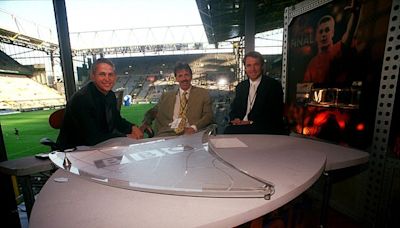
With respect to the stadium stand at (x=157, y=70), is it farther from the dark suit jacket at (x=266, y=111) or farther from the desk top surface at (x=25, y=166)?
the desk top surface at (x=25, y=166)

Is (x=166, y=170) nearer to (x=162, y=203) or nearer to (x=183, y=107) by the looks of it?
(x=162, y=203)

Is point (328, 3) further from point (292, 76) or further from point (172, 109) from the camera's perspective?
point (172, 109)

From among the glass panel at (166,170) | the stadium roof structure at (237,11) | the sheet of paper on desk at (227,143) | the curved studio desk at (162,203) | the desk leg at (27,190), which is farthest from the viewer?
the stadium roof structure at (237,11)

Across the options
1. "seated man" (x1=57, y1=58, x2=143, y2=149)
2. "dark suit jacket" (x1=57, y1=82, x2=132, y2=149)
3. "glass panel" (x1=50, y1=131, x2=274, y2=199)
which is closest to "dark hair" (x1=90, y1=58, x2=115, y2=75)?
"seated man" (x1=57, y1=58, x2=143, y2=149)

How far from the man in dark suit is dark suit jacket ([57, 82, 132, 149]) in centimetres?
109

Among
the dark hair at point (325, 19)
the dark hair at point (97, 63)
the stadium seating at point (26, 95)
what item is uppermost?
the dark hair at point (325, 19)

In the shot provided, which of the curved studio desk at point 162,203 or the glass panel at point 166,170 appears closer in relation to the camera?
the curved studio desk at point 162,203

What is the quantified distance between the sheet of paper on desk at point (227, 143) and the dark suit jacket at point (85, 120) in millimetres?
818

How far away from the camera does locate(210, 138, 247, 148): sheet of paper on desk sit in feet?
3.68

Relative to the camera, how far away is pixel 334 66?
4.54 feet

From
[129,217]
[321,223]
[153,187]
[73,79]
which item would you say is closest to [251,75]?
[321,223]

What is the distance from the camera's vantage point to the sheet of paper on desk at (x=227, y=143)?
1.12m

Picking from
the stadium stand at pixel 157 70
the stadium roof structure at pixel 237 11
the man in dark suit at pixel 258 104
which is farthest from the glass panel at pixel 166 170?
the stadium stand at pixel 157 70

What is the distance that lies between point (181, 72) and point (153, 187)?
66.2 inches
